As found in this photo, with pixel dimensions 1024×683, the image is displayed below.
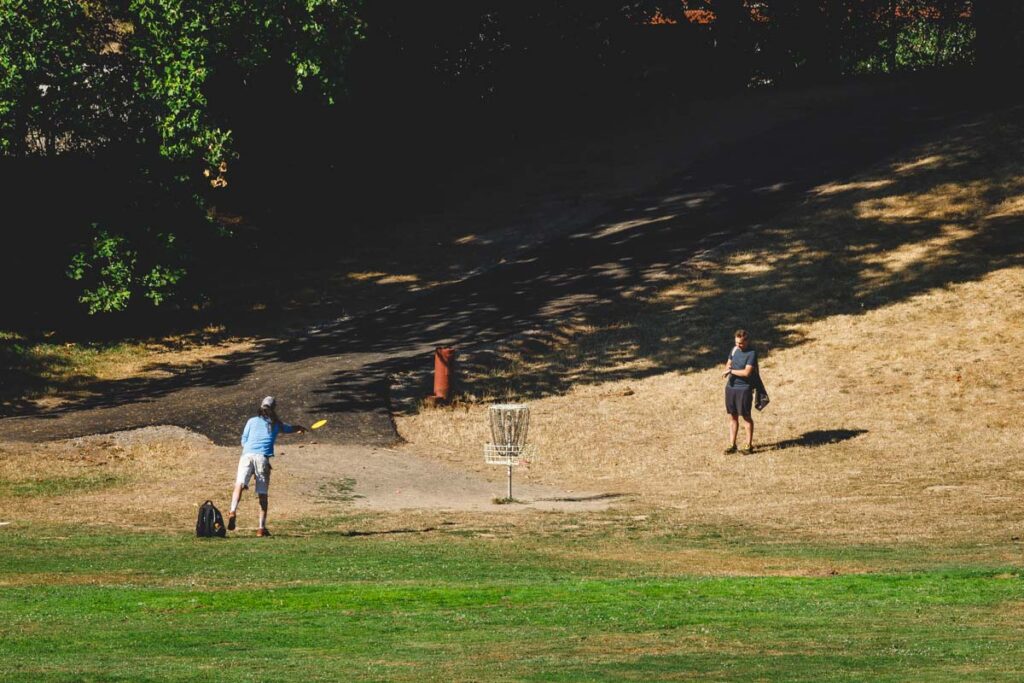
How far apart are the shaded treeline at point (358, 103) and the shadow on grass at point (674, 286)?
441 cm

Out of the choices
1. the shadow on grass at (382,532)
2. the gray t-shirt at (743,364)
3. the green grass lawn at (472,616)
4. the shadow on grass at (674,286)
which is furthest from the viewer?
the shadow on grass at (674,286)

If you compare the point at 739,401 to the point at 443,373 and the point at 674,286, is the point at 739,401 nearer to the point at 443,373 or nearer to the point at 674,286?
the point at 443,373

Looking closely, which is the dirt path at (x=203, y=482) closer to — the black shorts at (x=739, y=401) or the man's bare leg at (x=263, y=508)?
the man's bare leg at (x=263, y=508)

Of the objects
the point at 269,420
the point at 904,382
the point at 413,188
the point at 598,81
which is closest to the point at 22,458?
the point at 269,420

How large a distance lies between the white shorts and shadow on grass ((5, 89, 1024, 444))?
7407 millimetres

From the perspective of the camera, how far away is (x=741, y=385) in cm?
2586

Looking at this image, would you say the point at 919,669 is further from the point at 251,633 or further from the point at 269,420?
the point at 269,420

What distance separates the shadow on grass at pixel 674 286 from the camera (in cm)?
3012

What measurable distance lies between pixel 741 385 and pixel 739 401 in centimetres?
32

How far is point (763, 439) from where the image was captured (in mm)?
26969

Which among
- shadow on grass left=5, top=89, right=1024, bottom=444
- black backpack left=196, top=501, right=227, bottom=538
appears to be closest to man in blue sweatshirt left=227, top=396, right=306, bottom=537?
black backpack left=196, top=501, right=227, bottom=538

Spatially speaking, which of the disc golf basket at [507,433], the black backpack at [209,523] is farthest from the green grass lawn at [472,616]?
the disc golf basket at [507,433]

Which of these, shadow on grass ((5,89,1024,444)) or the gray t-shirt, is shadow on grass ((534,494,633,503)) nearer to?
the gray t-shirt

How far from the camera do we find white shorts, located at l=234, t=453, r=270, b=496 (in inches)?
755
